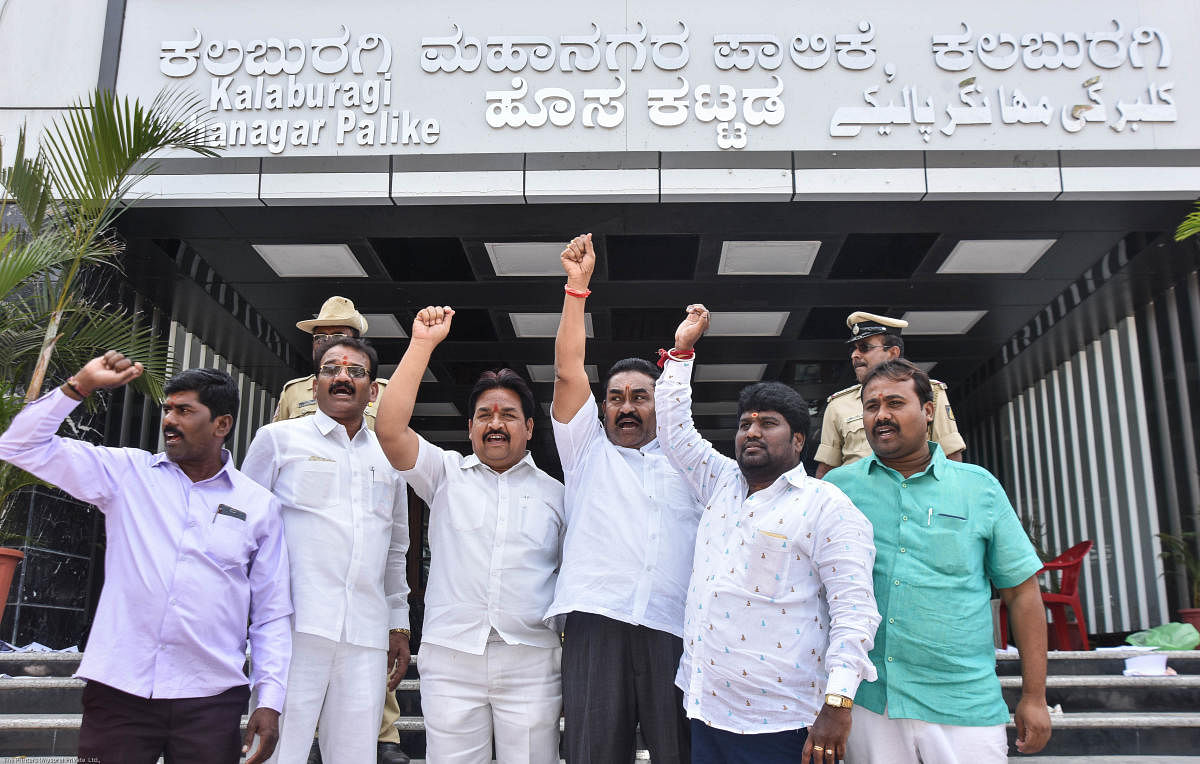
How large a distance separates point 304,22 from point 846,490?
5.36 meters

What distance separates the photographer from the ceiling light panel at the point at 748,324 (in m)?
8.18

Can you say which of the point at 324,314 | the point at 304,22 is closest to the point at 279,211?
the point at 304,22

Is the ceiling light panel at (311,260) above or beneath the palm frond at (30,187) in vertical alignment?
above

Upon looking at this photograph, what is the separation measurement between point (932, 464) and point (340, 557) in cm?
183

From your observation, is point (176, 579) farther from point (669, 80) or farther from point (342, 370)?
point (669, 80)

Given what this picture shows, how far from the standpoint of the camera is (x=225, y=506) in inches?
107

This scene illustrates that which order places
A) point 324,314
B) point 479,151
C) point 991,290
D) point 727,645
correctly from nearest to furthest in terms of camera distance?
point 727,645 < point 324,314 < point 479,151 < point 991,290

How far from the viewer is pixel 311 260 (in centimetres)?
718

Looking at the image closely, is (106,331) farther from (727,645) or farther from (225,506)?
(727,645)

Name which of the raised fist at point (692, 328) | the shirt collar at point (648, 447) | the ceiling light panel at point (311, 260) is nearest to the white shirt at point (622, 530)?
the shirt collar at point (648, 447)

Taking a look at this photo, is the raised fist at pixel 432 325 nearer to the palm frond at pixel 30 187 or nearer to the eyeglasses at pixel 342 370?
the eyeglasses at pixel 342 370

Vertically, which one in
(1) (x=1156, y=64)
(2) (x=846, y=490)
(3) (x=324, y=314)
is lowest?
(2) (x=846, y=490)

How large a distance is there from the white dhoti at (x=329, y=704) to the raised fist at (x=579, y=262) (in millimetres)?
1347

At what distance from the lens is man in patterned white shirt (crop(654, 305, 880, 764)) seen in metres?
2.43
